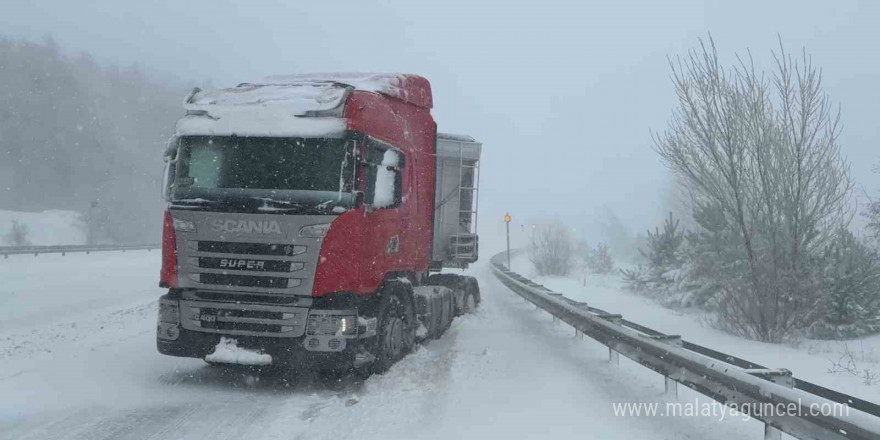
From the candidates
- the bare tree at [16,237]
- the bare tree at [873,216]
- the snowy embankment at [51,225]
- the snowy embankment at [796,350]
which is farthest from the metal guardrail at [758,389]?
the snowy embankment at [51,225]

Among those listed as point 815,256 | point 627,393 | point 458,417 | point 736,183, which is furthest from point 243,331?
→ point 815,256

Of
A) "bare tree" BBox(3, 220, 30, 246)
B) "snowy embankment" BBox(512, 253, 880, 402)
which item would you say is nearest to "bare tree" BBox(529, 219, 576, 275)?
"snowy embankment" BBox(512, 253, 880, 402)

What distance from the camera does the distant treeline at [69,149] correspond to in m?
75.0

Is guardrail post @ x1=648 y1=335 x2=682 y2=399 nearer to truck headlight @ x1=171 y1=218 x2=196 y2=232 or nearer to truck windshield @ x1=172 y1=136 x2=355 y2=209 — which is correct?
truck windshield @ x1=172 y1=136 x2=355 y2=209

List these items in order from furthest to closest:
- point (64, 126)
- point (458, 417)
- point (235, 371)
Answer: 1. point (64, 126)
2. point (235, 371)
3. point (458, 417)

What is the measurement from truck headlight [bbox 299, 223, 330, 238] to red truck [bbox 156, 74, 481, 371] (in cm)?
1

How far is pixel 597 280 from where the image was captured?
29891 millimetres

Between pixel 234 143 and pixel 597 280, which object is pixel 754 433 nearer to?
pixel 234 143

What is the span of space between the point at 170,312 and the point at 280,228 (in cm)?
168

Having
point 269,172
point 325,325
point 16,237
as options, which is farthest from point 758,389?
point 16,237

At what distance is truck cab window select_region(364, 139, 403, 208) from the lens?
738 centimetres

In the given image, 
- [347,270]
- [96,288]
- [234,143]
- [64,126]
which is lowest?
[96,288]

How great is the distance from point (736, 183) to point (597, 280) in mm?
18805

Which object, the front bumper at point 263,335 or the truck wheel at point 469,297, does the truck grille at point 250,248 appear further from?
the truck wheel at point 469,297
